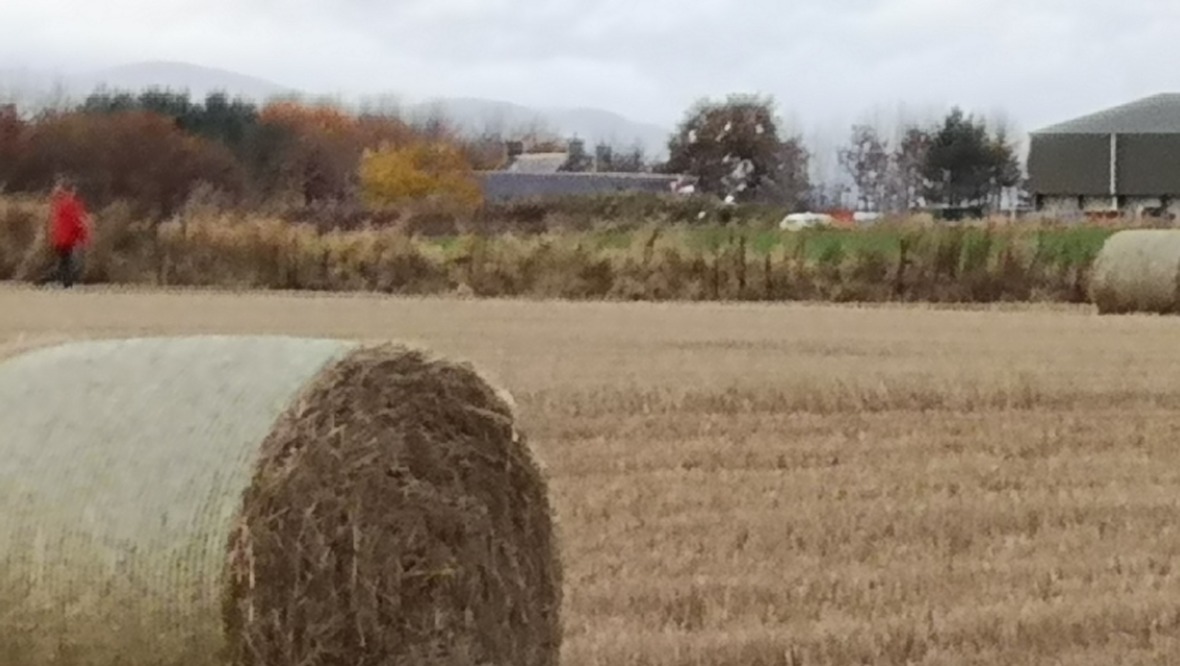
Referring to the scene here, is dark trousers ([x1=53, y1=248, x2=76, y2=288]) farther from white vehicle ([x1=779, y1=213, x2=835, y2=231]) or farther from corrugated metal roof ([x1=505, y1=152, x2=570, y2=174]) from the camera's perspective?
corrugated metal roof ([x1=505, y1=152, x2=570, y2=174])

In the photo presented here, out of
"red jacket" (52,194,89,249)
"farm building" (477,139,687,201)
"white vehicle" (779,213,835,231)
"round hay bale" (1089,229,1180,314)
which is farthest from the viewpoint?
"farm building" (477,139,687,201)

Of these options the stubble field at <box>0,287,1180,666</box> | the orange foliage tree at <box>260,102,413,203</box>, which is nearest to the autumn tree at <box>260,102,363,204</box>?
the orange foliage tree at <box>260,102,413,203</box>

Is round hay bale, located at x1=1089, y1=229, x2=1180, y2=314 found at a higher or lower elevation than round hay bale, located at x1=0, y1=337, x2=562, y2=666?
lower

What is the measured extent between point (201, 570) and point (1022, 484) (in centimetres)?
643

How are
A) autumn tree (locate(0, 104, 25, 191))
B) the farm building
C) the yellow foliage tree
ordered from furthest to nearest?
the farm building
the yellow foliage tree
autumn tree (locate(0, 104, 25, 191))

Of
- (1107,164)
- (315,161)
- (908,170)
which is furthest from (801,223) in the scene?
(908,170)

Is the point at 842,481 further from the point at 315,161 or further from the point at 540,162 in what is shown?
the point at 540,162

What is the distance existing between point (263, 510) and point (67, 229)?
22540mm

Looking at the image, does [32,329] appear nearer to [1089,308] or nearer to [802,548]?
[802,548]

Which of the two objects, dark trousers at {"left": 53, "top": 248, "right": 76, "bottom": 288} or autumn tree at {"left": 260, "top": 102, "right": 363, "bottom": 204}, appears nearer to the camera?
dark trousers at {"left": 53, "top": 248, "right": 76, "bottom": 288}

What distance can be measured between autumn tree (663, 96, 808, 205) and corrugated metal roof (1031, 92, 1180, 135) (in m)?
10.4

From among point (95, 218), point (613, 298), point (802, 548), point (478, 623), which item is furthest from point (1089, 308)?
point (478, 623)

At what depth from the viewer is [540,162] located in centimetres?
9512

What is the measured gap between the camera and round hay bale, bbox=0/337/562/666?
482 cm
